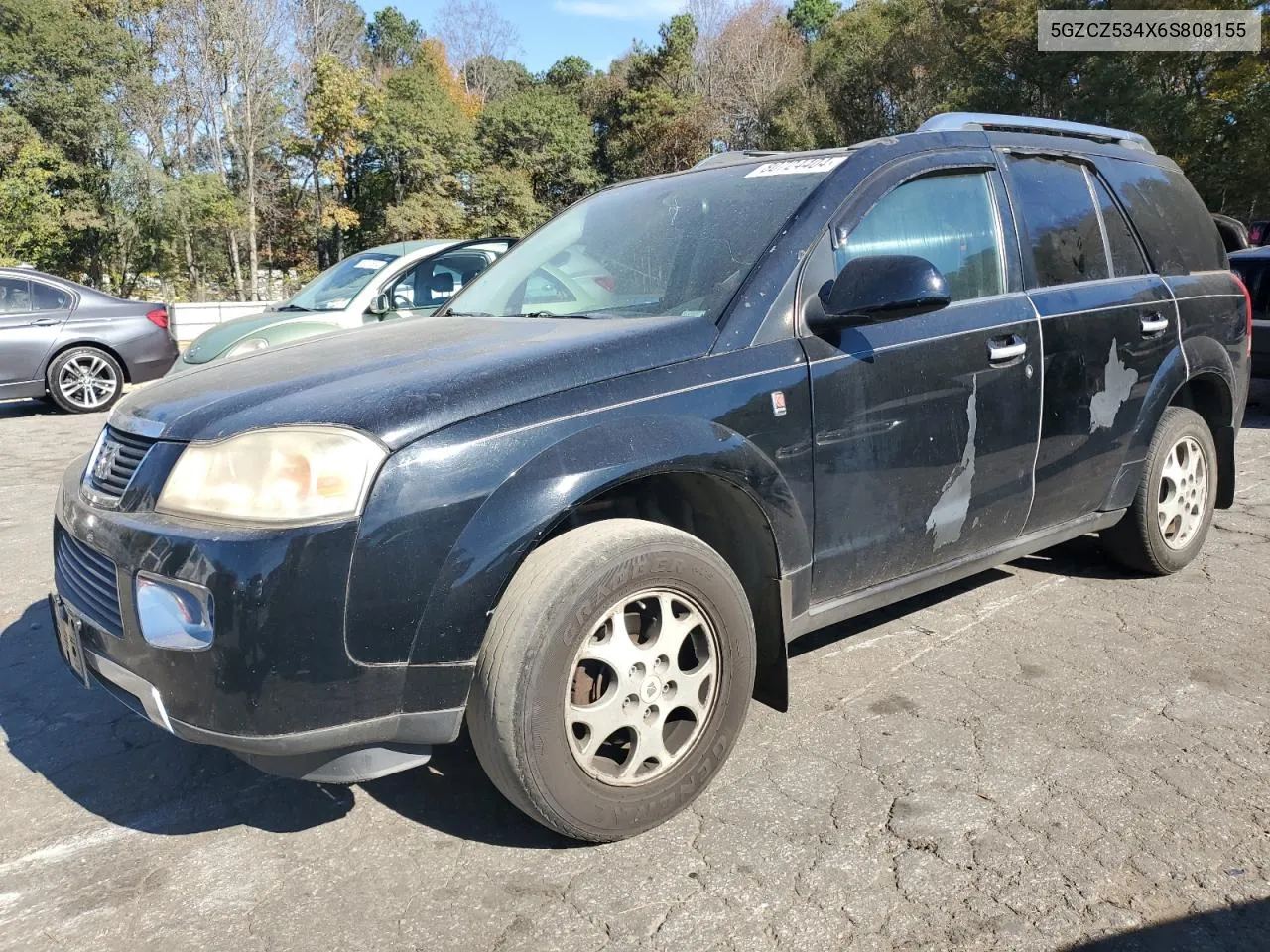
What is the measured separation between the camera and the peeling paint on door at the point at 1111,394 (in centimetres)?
367

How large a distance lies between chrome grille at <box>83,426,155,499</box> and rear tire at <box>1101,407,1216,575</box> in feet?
12.0

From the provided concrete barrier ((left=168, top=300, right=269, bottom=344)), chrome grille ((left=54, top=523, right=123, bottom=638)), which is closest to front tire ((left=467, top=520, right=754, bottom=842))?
chrome grille ((left=54, top=523, right=123, bottom=638))

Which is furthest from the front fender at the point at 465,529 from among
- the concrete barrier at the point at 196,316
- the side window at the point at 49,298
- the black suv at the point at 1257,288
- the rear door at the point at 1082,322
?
the concrete barrier at the point at 196,316

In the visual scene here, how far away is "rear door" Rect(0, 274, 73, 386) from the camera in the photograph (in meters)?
10.4

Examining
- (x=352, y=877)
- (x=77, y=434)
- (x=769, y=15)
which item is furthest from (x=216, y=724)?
(x=769, y=15)

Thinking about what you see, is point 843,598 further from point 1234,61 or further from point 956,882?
point 1234,61

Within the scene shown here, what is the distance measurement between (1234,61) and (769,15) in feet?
88.5

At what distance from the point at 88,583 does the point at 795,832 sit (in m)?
1.87

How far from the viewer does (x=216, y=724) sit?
2.12m

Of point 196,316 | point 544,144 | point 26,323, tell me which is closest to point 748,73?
point 544,144

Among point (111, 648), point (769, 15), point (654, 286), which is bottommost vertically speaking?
point (111, 648)

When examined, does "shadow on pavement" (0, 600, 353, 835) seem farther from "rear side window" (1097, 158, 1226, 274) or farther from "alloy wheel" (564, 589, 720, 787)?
"rear side window" (1097, 158, 1226, 274)

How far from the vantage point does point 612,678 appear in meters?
2.43

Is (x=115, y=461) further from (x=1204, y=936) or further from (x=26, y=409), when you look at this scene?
(x=26, y=409)
